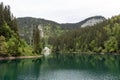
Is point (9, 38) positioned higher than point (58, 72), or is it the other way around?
point (9, 38)

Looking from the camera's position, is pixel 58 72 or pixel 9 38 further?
pixel 9 38

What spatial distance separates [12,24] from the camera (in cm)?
14950

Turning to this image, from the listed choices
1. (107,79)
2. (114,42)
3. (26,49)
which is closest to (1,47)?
(26,49)

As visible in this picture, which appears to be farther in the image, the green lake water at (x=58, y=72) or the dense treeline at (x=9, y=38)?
the dense treeline at (x=9, y=38)

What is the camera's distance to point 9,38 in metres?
133

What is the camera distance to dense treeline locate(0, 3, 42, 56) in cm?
11938

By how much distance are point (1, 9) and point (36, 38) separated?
98.4 feet

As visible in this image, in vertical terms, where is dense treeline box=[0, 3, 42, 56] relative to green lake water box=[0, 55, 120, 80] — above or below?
above

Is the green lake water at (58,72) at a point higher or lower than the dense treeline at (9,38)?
lower

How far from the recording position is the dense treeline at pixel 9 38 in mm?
119381

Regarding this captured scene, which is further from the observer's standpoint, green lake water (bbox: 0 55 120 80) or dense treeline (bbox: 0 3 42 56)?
dense treeline (bbox: 0 3 42 56)

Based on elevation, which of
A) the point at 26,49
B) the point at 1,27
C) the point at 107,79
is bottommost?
the point at 107,79

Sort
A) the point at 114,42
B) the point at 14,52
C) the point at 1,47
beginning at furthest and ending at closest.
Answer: the point at 114,42, the point at 14,52, the point at 1,47

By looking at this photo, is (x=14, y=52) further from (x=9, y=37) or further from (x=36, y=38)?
(x=36, y=38)
